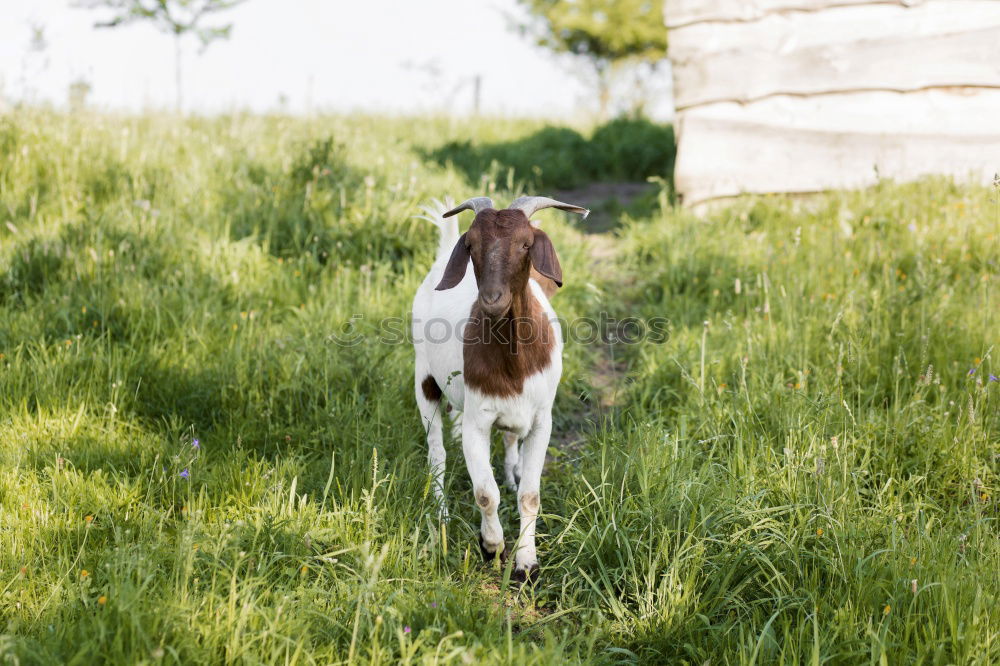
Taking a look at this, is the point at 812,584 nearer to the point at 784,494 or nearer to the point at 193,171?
the point at 784,494

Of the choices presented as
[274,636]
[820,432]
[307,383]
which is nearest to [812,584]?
[820,432]

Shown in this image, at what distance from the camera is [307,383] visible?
4.22m

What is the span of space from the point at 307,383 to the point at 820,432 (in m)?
2.63

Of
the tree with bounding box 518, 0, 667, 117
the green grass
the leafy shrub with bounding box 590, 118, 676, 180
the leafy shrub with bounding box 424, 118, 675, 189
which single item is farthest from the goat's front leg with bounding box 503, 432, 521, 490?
the tree with bounding box 518, 0, 667, 117

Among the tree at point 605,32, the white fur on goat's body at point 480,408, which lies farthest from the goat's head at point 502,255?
the tree at point 605,32

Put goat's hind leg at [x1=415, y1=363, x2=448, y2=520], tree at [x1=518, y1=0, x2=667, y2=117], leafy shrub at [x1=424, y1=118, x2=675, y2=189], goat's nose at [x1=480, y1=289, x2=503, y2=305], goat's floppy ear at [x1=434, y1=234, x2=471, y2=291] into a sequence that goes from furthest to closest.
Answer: tree at [x1=518, y1=0, x2=667, y2=117] → leafy shrub at [x1=424, y1=118, x2=675, y2=189] → goat's hind leg at [x1=415, y1=363, x2=448, y2=520] → goat's floppy ear at [x1=434, y1=234, x2=471, y2=291] → goat's nose at [x1=480, y1=289, x2=503, y2=305]

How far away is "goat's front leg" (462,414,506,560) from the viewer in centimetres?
322

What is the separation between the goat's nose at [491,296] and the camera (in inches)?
113

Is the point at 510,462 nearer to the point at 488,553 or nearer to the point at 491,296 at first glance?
the point at 488,553

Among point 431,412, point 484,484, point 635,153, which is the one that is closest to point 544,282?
point 431,412

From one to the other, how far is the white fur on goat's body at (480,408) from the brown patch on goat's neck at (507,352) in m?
0.04

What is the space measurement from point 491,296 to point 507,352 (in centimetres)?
40

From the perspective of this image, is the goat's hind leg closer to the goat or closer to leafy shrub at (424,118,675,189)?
the goat

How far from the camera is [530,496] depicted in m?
3.29
